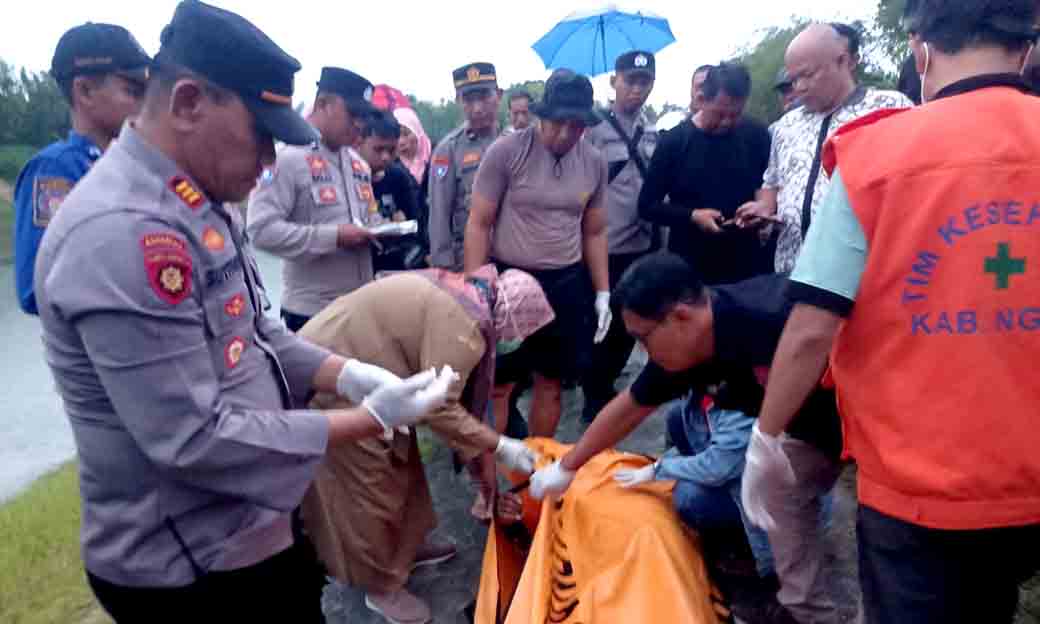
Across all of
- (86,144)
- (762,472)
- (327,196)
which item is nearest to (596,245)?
(327,196)

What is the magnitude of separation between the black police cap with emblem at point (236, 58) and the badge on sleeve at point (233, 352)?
360 mm

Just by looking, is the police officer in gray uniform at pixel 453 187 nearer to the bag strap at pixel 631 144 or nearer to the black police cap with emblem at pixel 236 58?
the bag strap at pixel 631 144

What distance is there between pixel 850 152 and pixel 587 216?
2317 mm

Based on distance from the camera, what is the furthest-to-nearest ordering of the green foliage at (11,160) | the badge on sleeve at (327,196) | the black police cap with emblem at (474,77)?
1. the green foliage at (11,160)
2. the black police cap with emblem at (474,77)
3. the badge on sleeve at (327,196)

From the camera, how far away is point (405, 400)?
1.53 meters

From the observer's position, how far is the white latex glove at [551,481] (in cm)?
231

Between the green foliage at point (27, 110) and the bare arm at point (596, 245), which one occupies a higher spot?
the green foliage at point (27, 110)

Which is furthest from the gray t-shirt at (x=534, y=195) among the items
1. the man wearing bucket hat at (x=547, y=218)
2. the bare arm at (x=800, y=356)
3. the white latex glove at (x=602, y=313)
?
the bare arm at (x=800, y=356)

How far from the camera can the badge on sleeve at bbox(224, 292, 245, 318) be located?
3.98ft

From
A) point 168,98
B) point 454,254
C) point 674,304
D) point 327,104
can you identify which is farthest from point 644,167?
point 168,98

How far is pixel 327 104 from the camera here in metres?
2.98

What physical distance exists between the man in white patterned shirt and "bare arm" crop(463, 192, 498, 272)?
1248 mm

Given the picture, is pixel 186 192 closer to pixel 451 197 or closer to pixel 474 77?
pixel 451 197

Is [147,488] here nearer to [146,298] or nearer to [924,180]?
[146,298]
